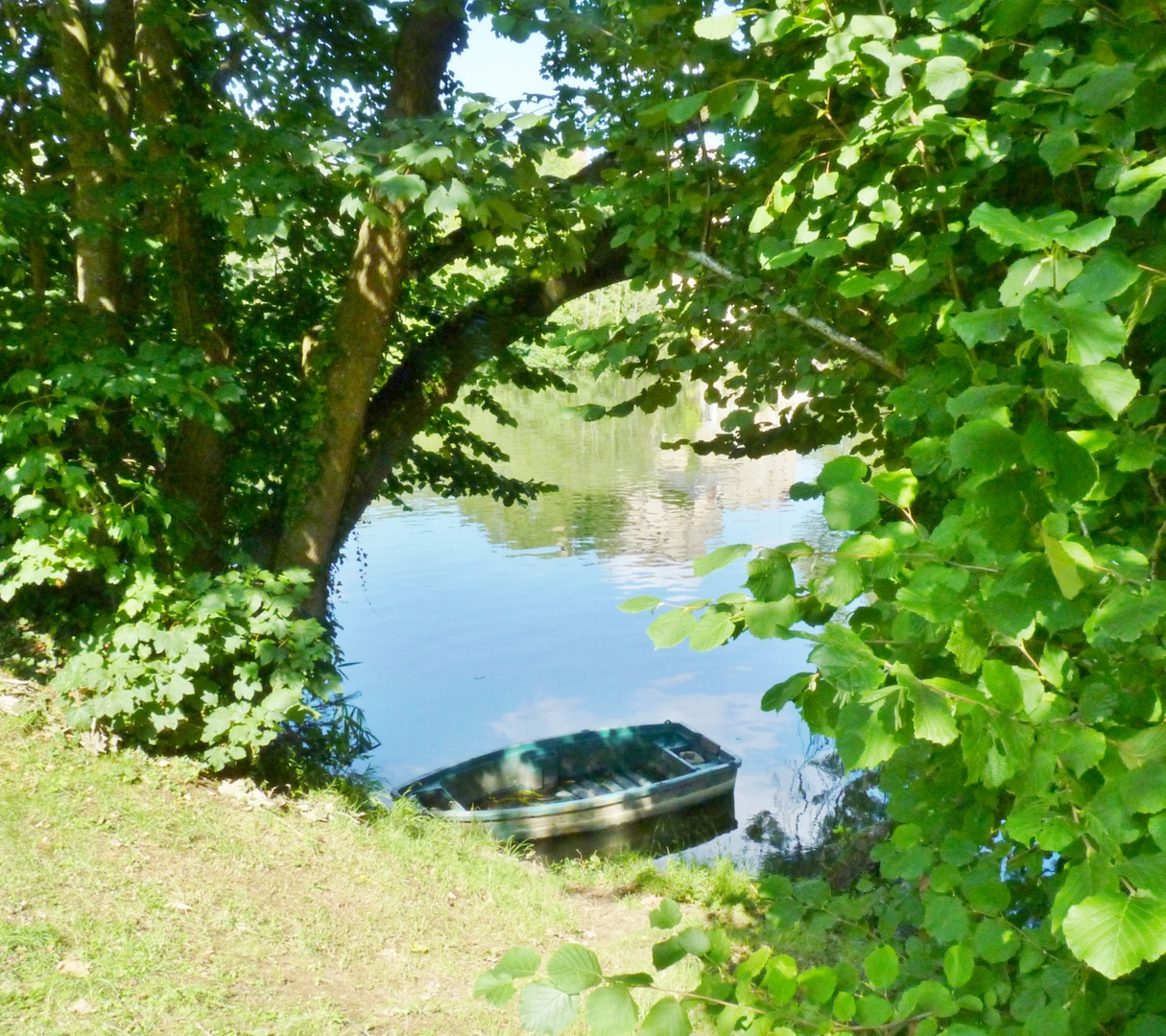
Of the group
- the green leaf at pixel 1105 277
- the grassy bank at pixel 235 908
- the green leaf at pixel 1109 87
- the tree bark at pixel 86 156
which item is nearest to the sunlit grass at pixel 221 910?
the grassy bank at pixel 235 908

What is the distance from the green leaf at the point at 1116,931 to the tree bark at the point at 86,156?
525cm

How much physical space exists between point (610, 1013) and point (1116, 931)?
52 centimetres

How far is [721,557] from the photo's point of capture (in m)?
1.23

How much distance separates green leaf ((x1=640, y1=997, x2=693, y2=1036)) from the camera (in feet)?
3.66

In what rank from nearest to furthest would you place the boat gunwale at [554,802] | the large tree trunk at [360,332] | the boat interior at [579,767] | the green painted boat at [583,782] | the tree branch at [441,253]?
the large tree trunk at [360,332] → the tree branch at [441,253] → the boat gunwale at [554,802] → the green painted boat at [583,782] → the boat interior at [579,767]

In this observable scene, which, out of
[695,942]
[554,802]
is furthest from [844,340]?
[554,802]

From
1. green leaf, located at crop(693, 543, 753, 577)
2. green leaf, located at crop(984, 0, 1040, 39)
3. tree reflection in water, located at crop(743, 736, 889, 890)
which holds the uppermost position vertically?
green leaf, located at crop(984, 0, 1040, 39)

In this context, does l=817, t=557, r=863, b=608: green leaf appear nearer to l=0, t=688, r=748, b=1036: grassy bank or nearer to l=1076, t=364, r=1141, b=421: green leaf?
l=1076, t=364, r=1141, b=421: green leaf

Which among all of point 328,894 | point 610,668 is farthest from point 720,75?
point 610,668

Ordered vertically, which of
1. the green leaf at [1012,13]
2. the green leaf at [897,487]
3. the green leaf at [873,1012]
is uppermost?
the green leaf at [1012,13]

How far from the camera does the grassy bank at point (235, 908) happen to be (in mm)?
3482

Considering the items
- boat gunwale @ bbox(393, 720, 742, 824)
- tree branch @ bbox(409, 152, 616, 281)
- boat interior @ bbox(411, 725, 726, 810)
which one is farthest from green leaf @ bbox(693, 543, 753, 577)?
boat interior @ bbox(411, 725, 726, 810)

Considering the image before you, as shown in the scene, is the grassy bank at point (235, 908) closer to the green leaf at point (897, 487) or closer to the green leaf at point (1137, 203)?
the green leaf at point (897, 487)

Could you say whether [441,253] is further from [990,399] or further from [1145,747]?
[1145,747]
